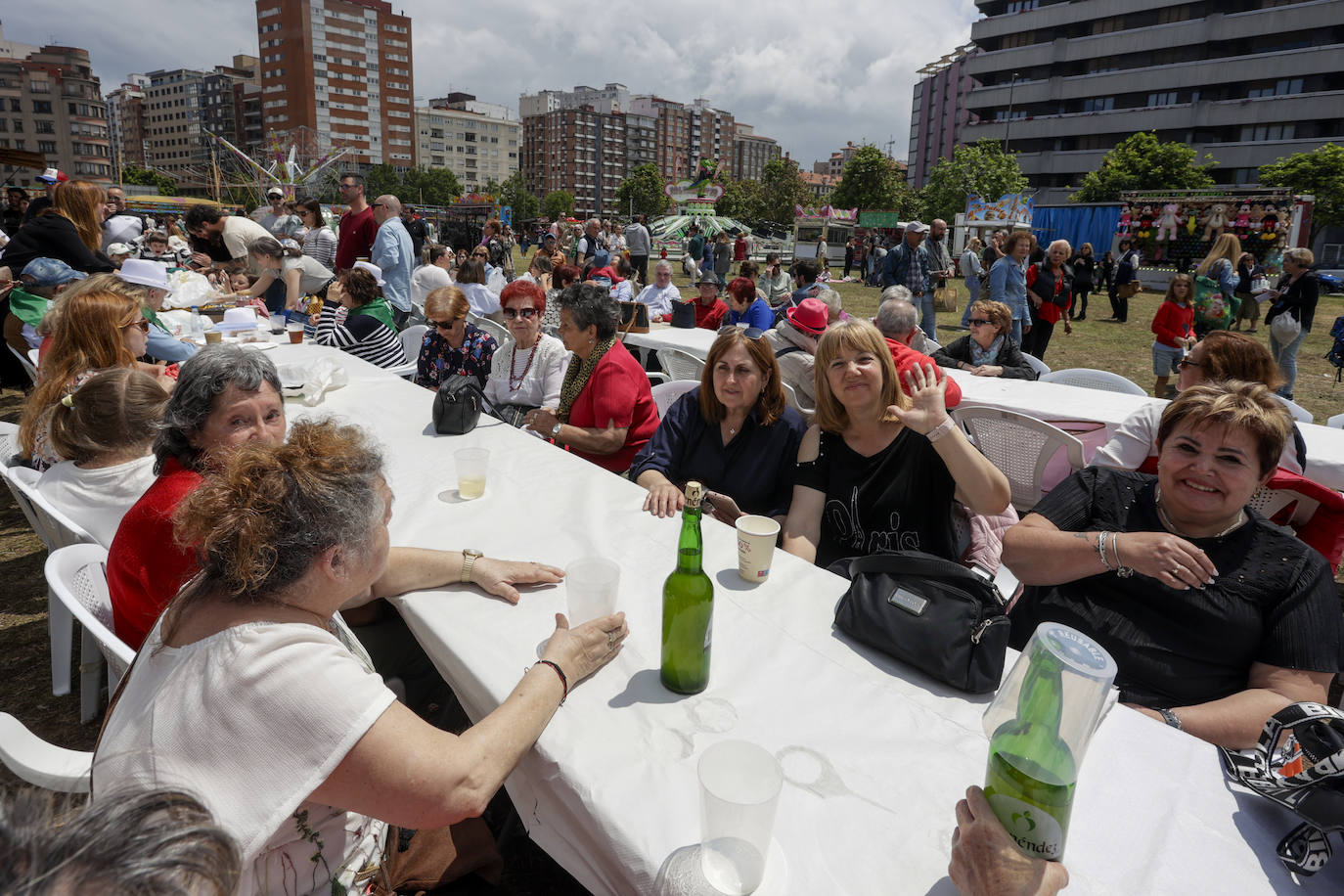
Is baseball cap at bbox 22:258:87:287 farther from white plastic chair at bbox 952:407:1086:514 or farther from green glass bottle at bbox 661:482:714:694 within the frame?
white plastic chair at bbox 952:407:1086:514

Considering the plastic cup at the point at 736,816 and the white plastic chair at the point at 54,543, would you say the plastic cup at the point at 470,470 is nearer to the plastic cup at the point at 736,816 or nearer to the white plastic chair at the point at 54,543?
the white plastic chair at the point at 54,543

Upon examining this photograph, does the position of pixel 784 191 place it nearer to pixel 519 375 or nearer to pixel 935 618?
pixel 519 375

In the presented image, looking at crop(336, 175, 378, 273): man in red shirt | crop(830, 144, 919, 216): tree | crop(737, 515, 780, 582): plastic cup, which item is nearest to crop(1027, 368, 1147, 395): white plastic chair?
crop(737, 515, 780, 582): plastic cup

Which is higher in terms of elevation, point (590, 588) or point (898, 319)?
point (898, 319)

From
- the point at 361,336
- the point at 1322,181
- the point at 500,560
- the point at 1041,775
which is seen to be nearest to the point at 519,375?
the point at 361,336

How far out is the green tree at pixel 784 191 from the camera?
62312 mm

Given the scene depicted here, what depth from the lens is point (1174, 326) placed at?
693cm

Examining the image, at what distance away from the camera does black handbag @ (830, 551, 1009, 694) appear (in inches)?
54.5

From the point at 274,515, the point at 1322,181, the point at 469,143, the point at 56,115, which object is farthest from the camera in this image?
the point at 469,143

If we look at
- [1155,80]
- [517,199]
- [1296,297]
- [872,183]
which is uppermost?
[1155,80]

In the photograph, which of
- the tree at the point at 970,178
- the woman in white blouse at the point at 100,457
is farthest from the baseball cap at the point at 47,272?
the tree at the point at 970,178

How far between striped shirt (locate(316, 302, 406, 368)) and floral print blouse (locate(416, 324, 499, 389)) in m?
0.64

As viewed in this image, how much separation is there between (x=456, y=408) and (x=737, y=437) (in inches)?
51.4

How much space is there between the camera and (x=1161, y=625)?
179 centimetres
